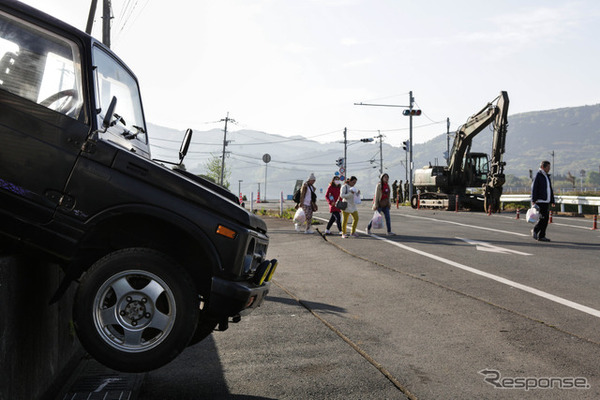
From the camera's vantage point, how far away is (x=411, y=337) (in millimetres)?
6270

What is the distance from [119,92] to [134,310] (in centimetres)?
219

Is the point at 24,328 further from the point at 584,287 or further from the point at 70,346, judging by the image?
the point at 584,287

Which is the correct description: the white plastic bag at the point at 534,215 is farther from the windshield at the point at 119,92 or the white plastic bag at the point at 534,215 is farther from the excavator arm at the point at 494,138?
the excavator arm at the point at 494,138

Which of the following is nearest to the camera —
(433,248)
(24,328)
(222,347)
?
(24,328)

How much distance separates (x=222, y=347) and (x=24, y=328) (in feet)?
8.19

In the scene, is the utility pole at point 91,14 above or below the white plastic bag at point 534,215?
above

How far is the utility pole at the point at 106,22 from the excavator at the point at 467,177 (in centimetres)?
1778

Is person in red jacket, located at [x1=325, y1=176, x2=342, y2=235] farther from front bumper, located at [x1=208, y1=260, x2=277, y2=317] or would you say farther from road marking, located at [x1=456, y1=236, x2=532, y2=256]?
front bumper, located at [x1=208, y1=260, x2=277, y2=317]

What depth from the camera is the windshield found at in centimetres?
469

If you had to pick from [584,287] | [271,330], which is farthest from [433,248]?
[271,330]

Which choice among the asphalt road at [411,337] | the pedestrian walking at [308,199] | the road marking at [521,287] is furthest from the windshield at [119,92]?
the pedestrian walking at [308,199]

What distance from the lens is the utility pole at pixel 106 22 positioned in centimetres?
2191

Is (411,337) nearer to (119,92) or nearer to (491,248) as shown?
(119,92)

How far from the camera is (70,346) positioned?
515 centimetres
